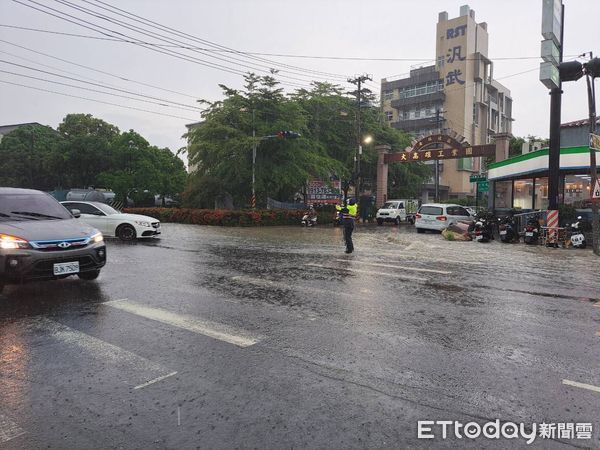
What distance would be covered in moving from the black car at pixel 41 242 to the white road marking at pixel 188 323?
1038mm

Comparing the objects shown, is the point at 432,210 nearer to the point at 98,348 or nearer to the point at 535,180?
the point at 535,180

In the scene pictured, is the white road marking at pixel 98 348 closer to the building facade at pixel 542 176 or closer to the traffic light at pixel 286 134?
the building facade at pixel 542 176

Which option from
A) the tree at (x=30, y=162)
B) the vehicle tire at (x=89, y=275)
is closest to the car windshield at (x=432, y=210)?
the vehicle tire at (x=89, y=275)

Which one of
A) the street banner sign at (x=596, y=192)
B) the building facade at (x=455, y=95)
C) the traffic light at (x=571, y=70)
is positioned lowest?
the street banner sign at (x=596, y=192)

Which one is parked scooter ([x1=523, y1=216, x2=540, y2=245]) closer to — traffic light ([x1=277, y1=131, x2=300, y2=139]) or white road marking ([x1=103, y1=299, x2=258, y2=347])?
traffic light ([x1=277, y1=131, x2=300, y2=139])

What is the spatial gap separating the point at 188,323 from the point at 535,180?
23.6 meters

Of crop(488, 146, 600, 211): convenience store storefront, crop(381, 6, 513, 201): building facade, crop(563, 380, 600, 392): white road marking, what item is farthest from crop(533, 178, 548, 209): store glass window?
crop(381, 6, 513, 201): building facade

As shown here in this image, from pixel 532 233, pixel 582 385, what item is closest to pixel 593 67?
pixel 532 233

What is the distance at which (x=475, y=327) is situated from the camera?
5.48 metres

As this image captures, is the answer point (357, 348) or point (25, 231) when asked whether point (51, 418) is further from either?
point (25, 231)

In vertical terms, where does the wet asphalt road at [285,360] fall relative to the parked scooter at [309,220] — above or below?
below

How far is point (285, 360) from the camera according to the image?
4.21 meters

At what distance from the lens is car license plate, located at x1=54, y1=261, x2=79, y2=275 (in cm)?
660

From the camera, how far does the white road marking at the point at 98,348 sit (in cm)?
402
